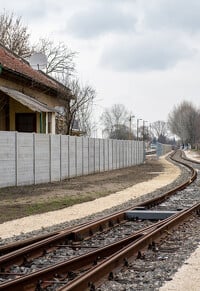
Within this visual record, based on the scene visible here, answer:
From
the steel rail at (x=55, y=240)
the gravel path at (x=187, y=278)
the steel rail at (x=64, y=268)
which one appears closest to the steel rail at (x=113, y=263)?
the steel rail at (x=64, y=268)

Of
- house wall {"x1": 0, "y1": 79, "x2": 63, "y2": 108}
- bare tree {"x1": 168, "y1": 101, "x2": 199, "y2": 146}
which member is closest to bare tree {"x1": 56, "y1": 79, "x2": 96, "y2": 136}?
house wall {"x1": 0, "y1": 79, "x2": 63, "y2": 108}

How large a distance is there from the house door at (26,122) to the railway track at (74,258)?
22.5 m

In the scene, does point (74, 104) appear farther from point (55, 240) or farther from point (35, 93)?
point (55, 240)

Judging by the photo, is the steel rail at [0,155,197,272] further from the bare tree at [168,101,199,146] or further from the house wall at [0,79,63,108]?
the bare tree at [168,101,199,146]

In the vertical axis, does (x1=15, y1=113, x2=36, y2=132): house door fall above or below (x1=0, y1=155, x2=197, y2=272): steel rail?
above

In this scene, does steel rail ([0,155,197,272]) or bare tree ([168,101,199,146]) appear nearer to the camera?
steel rail ([0,155,197,272])

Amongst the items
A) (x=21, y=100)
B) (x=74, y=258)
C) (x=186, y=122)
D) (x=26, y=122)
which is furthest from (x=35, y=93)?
(x=186, y=122)

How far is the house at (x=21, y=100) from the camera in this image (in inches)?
1272

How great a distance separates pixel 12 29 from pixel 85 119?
33121 millimetres

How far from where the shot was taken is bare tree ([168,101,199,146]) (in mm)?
177125

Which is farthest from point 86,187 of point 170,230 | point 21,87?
point 170,230

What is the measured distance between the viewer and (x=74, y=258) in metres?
8.84

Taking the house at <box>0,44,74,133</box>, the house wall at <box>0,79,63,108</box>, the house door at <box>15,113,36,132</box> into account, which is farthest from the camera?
the house door at <box>15,113,36,132</box>

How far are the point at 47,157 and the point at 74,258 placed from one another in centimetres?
2097
